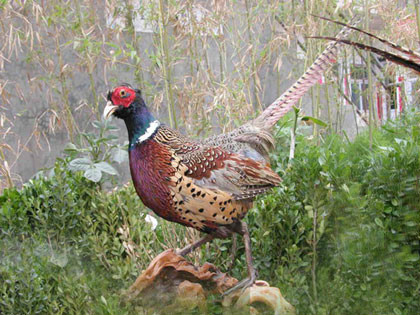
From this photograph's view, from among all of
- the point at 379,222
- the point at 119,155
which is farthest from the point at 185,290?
the point at 119,155

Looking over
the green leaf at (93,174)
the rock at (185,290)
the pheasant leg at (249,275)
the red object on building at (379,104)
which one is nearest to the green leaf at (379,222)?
the rock at (185,290)

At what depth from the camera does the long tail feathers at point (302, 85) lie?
110 centimetres

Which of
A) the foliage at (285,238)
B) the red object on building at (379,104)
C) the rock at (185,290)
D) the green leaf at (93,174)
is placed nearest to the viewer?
the foliage at (285,238)

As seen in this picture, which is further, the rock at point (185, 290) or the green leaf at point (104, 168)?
the green leaf at point (104, 168)

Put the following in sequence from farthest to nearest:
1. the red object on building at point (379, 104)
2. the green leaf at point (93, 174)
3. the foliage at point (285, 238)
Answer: the red object on building at point (379, 104)
the green leaf at point (93, 174)
the foliage at point (285, 238)

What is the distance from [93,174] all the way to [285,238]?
2.05 ft

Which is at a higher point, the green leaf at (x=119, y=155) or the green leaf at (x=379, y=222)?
the green leaf at (x=379, y=222)

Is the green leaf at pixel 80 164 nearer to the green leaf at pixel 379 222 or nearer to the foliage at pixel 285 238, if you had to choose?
the foliage at pixel 285 238

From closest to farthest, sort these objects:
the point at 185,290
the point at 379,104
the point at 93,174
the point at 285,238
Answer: the point at 185,290
the point at 285,238
the point at 93,174
the point at 379,104

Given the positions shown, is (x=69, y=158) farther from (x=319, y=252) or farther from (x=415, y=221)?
(x=415, y=221)

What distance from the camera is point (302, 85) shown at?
1.17 m

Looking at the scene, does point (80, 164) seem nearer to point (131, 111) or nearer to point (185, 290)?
point (131, 111)

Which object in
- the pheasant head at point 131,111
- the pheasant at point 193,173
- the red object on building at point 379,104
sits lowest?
the red object on building at point 379,104

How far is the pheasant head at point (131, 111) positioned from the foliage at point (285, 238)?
0.28 m
